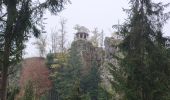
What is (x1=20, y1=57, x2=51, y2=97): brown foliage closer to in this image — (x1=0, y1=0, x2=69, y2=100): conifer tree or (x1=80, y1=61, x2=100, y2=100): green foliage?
(x1=80, y1=61, x2=100, y2=100): green foliage

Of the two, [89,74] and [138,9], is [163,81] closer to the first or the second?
[138,9]

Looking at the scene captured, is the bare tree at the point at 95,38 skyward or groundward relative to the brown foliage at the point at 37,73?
skyward

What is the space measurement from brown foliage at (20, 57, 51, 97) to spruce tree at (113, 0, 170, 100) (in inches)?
1131

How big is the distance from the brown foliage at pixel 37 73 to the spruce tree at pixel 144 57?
28.7 metres

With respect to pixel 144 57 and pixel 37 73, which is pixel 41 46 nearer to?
pixel 37 73

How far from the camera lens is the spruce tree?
15.3 meters

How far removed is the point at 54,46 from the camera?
56406 millimetres

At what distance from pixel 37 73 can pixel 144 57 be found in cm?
3194

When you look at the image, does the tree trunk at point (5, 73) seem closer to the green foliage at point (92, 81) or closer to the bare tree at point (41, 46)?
the green foliage at point (92, 81)

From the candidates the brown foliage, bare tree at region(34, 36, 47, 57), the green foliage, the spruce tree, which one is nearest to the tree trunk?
the spruce tree

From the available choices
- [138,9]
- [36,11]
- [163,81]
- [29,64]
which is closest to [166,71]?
[163,81]

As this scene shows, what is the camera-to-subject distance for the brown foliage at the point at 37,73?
45438 mm

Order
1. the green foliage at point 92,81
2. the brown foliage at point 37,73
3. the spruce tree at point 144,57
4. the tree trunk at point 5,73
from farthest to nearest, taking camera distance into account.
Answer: the brown foliage at point 37,73, the green foliage at point 92,81, the spruce tree at point 144,57, the tree trunk at point 5,73

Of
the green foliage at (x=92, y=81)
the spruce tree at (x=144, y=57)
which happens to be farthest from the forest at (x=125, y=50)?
the green foliage at (x=92, y=81)
